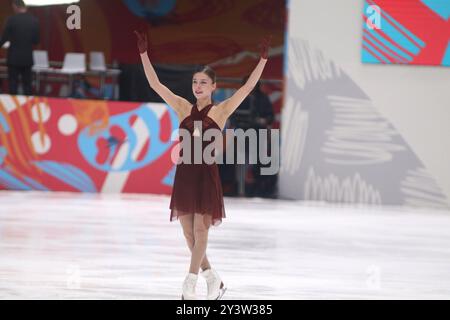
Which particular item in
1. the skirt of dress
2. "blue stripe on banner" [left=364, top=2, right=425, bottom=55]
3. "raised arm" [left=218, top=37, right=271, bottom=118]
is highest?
"blue stripe on banner" [left=364, top=2, right=425, bottom=55]

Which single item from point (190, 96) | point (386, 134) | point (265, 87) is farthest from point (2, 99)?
point (265, 87)

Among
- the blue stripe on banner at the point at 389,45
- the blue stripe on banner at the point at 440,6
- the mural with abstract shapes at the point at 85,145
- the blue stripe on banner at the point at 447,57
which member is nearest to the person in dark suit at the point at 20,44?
the mural with abstract shapes at the point at 85,145

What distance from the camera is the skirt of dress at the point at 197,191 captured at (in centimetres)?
438

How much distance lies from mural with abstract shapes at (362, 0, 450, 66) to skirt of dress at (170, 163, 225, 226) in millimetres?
7179

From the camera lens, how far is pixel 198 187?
4.39m

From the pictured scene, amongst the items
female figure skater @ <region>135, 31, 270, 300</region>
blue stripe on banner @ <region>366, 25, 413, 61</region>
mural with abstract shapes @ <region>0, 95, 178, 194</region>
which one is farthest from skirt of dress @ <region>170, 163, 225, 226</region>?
blue stripe on banner @ <region>366, 25, 413, 61</region>

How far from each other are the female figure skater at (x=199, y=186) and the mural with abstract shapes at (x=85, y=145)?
6.57 m

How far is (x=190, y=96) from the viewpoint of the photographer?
1163 centimetres

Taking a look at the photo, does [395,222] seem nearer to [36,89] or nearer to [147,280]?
[147,280]

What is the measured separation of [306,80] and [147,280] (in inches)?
252

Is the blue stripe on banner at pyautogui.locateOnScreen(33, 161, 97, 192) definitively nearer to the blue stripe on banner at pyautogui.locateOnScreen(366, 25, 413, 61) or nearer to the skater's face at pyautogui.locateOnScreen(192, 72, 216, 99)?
the blue stripe on banner at pyautogui.locateOnScreen(366, 25, 413, 61)

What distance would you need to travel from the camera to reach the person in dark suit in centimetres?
1155

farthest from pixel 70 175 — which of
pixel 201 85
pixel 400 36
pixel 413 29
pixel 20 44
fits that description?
pixel 201 85

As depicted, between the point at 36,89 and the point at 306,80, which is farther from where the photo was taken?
the point at 36,89
